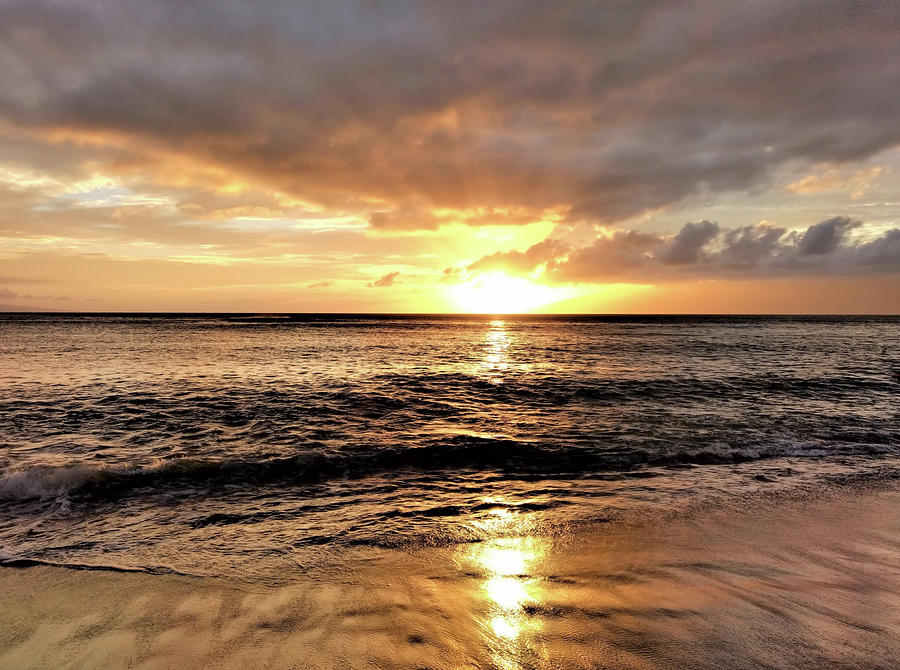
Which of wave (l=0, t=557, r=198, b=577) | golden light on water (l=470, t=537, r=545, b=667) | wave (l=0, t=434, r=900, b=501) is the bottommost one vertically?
wave (l=0, t=434, r=900, b=501)

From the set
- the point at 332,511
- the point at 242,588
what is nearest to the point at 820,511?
the point at 332,511

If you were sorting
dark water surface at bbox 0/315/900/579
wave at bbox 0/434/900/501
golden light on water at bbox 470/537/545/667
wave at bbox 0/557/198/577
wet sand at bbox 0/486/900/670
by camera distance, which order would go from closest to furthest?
wet sand at bbox 0/486/900/670
golden light on water at bbox 470/537/545/667
wave at bbox 0/557/198/577
dark water surface at bbox 0/315/900/579
wave at bbox 0/434/900/501

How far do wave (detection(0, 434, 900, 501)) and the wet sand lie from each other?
162 inches

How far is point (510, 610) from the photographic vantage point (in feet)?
16.8

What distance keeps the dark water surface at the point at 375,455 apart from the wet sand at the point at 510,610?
0.69 meters

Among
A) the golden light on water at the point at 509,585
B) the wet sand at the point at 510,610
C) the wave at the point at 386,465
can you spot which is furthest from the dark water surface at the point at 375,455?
the wet sand at the point at 510,610

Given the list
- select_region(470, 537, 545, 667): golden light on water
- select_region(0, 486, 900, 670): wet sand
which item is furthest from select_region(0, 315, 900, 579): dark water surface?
select_region(0, 486, 900, 670): wet sand

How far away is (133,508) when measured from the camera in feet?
29.1

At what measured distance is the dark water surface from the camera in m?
7.66

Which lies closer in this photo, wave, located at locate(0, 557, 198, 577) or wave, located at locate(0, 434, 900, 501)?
wave, located at locate(0, 557, 198, 577)

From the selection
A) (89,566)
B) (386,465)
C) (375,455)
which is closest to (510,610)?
(89,566)

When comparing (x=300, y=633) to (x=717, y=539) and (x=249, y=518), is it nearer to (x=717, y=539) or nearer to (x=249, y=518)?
(x=249, y=518)

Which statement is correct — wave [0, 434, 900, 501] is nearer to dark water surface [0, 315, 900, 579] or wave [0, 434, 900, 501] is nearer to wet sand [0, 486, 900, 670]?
dark water surface [0, 315, 900, 579]

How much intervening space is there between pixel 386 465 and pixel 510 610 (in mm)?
7078
